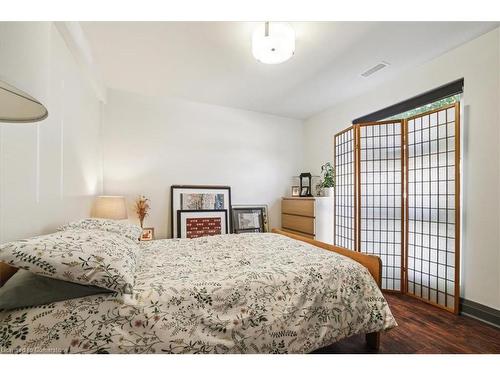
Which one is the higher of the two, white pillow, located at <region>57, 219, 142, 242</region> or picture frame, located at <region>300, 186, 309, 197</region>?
picture frame, located at <region>300, 186, 309, 197</region>

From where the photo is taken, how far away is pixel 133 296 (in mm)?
983

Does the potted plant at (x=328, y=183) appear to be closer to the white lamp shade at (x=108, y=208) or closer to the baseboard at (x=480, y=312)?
the baseboard at (x=480, y=312)

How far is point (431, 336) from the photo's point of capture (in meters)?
1.71

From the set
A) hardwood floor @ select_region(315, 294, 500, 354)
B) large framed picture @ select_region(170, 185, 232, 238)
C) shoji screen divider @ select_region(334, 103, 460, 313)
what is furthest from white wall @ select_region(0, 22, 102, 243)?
shoji screen divider @ select_region(334, 103, 460, 313)

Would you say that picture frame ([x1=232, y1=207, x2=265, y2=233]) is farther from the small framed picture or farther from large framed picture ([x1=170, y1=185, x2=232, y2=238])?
the small framed picture

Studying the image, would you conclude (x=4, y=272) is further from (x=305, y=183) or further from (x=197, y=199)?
(x=305, y=183)

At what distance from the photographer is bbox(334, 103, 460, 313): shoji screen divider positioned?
214cm

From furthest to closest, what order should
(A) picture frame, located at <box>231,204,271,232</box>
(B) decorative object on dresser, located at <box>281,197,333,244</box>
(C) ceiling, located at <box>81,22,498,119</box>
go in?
(A) picture frame, located at <box>231,204,271,232</box> → (B) decorative object on dresser, located at <box>281,197,333,244</box> → (C) ceiling, located at <box>81,22,498,119</box>

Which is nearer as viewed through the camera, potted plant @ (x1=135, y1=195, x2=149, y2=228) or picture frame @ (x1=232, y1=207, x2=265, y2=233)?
potted plant @ (x1=135, y1=195, x2=149, y2=228)

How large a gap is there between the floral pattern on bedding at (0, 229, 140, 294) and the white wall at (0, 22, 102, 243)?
391 millimetres

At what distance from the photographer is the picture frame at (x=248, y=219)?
3.62 metres
